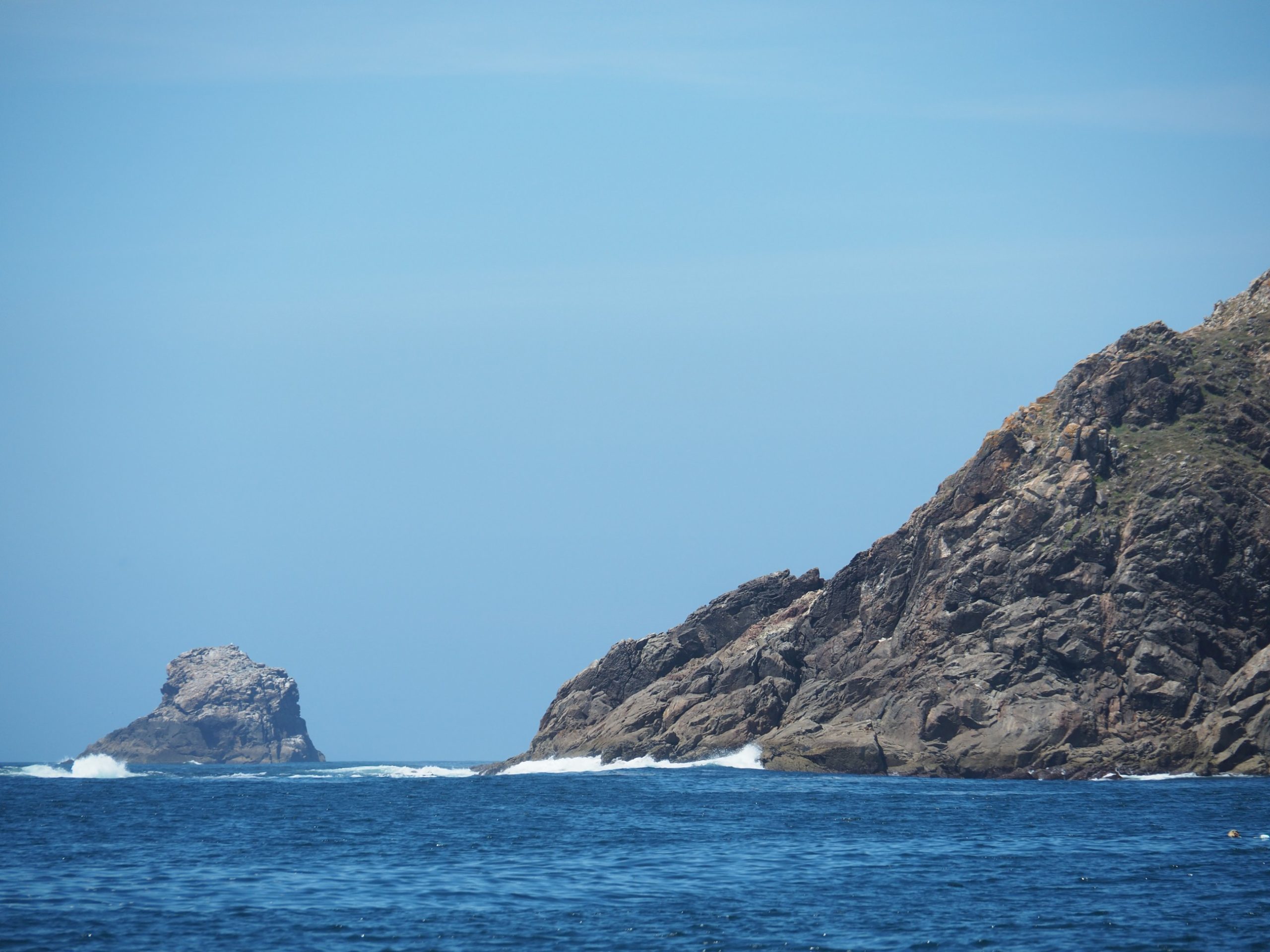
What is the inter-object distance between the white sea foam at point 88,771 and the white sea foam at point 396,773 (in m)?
20.7

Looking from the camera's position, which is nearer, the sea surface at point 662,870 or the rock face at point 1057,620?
the sea surface at point 662,870

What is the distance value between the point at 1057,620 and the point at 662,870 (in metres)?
55.9

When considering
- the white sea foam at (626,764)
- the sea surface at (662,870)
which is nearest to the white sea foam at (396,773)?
the white sea foam at (626,764)

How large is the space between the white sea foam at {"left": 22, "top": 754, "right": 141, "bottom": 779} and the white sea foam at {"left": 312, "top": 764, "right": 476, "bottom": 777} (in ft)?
68.1

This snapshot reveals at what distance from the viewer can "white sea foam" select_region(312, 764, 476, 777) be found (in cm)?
12662

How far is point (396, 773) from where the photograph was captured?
13725cm

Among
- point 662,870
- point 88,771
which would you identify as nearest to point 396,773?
point 88,771

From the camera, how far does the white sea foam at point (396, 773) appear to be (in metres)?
127

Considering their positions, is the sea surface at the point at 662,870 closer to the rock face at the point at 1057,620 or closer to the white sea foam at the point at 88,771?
the rock face at the point at 1057,620

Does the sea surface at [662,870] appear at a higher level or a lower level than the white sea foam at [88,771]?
lower

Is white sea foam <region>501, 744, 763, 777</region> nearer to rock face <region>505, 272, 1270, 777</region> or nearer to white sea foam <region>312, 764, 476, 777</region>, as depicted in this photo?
rock face <region>505, 272, 1270, 777</region>

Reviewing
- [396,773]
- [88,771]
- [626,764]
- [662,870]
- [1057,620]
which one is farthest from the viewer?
[88,771]

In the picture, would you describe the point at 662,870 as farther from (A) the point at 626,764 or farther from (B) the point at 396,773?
(B) the point at 396,773

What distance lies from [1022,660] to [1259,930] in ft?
192
